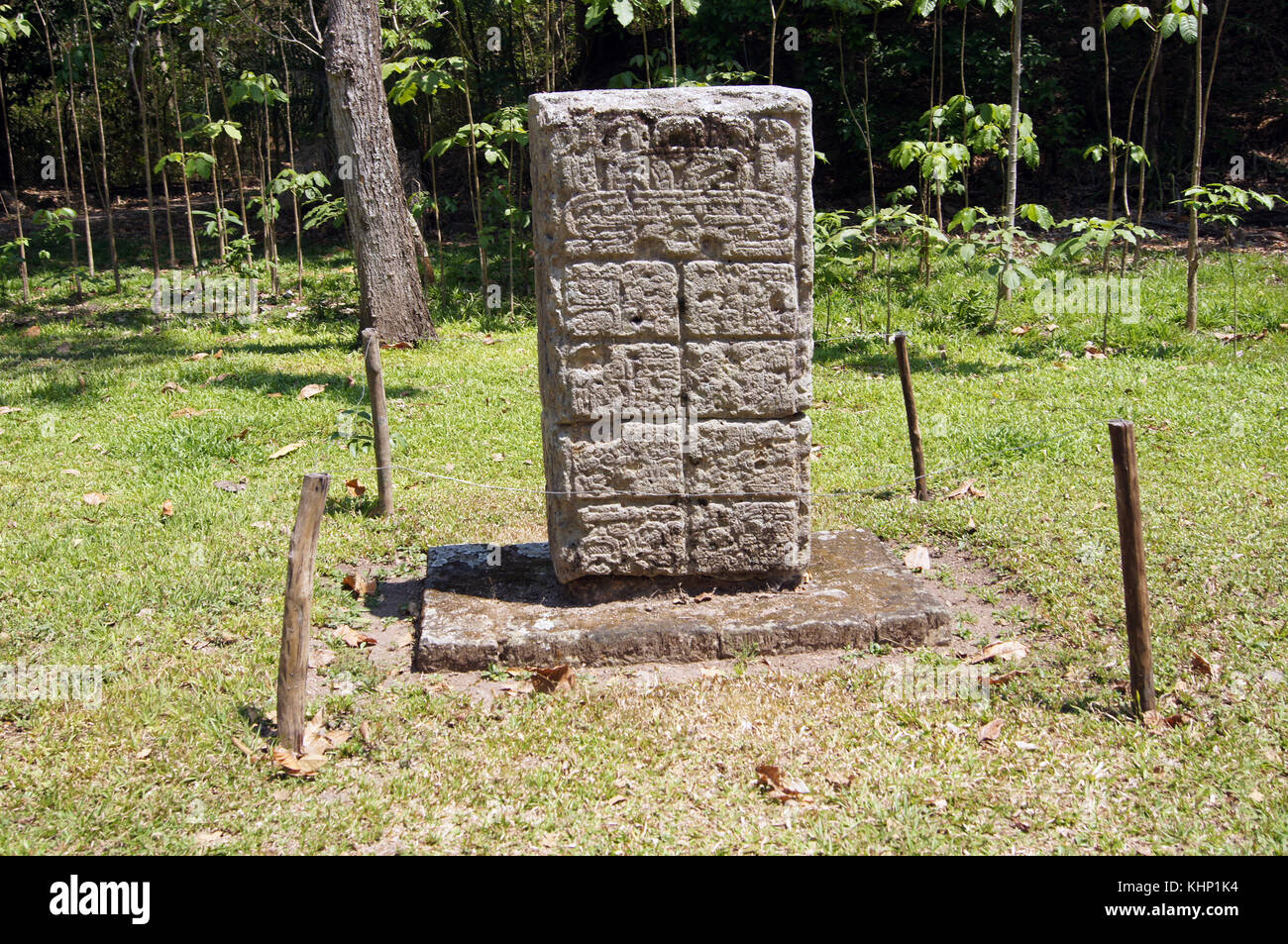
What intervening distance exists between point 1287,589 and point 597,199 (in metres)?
3.68

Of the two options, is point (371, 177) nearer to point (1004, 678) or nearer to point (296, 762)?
point (296, 762)

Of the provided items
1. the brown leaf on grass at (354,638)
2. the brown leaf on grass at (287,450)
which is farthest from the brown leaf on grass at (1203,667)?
the brown leaf on grass at (287,450)

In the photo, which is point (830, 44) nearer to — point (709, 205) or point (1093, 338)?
point (1093, 338)

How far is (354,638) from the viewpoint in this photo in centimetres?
498

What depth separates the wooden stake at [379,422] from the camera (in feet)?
20.1

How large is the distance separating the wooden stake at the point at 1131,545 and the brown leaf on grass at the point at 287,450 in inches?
210

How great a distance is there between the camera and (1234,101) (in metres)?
→ 14.4

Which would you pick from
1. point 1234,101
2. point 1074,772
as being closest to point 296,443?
point 1074,772

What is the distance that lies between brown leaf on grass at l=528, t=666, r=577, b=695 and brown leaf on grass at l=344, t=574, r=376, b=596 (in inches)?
51.2

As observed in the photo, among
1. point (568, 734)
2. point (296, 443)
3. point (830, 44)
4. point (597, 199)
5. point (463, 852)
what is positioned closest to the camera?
point (463, 852)

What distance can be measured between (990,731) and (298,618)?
259cm

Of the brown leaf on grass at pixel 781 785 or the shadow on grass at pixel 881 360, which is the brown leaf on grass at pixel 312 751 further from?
the shadow on grass at pixel 881 360

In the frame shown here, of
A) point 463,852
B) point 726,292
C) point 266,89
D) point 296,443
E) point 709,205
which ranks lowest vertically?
point 463,852

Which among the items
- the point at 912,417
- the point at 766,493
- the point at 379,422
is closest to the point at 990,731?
the point at 766,493
